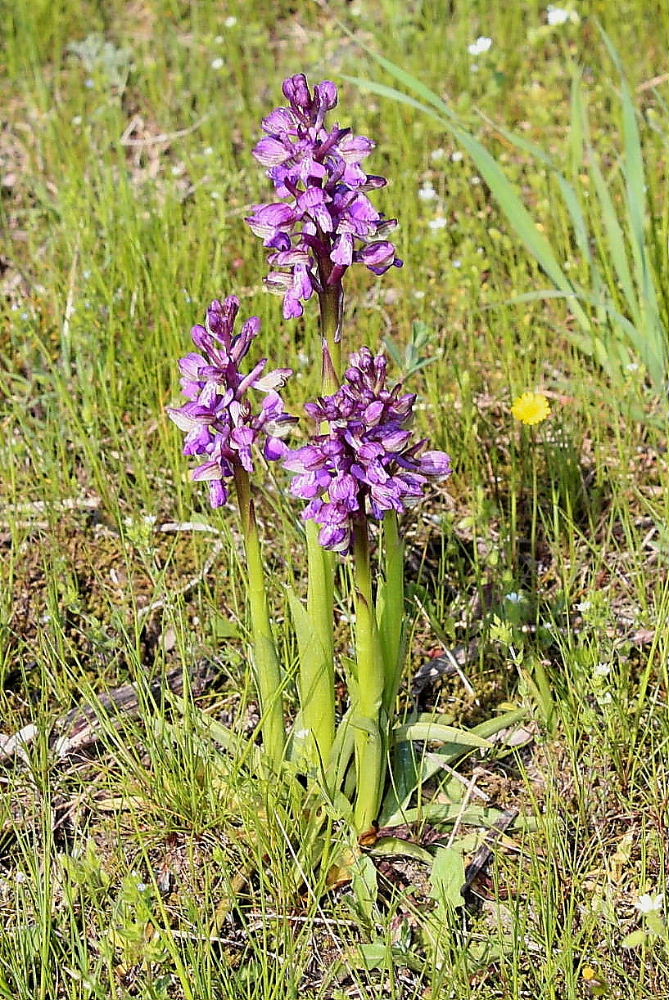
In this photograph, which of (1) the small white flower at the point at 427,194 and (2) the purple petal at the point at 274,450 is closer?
(2) the purple petal at the point at 274,450

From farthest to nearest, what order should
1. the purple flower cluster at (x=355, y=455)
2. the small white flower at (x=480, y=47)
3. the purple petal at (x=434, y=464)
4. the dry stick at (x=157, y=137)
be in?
the dry stick at (x=157, y=137) → the small white flower at (x=480, y=47) → the purple petal at (x=434, y=464) → the purple flower cluster at (x=355, y=455)

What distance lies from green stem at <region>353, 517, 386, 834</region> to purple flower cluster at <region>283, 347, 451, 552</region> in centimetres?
8

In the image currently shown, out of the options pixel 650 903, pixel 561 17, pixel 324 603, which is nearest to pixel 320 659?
pixel 324 603

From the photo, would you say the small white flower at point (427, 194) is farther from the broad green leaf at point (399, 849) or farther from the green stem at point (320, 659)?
the broad green leaf at point (399, 849)

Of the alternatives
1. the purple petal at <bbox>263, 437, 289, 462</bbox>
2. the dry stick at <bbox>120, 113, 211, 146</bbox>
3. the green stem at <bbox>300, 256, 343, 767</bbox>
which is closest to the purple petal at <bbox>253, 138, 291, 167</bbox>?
the green stem at <bbox>300, 256, 343, 767</bbox>

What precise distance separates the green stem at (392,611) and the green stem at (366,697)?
0.05 metres

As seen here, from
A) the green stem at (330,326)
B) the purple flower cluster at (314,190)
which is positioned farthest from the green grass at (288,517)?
the purple flower cluster at (314,190)

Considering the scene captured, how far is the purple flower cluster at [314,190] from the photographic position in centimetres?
187

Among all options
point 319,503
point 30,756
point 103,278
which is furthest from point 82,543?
point 319,503

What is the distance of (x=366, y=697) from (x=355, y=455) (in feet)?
1.61

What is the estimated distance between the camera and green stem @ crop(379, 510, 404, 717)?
2035 millimetres

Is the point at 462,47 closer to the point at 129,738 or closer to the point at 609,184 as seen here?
the point at 609,184

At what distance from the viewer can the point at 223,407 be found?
6.46ft

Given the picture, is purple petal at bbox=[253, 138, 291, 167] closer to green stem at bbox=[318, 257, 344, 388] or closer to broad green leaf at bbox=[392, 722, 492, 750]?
green stem at bbox=[318, 257, 344, 388]
